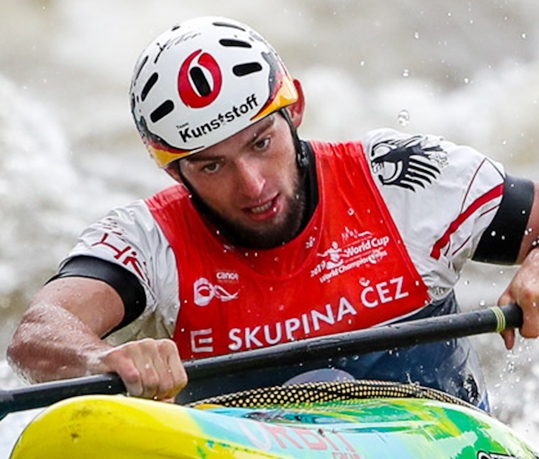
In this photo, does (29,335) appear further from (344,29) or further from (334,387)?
(344,29)

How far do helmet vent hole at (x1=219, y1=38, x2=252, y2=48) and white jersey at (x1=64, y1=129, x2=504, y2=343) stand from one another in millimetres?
366

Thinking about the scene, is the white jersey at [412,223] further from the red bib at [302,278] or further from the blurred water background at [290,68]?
the blurred water background at [290,68]

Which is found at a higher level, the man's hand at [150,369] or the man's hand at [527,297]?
the man's hand at [150,369]

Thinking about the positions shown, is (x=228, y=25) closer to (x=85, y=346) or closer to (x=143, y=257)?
(x=143, y=257)

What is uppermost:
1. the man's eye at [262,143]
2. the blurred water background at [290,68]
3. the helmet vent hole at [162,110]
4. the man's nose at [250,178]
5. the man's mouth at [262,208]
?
the helmet vent hole at [162,110]

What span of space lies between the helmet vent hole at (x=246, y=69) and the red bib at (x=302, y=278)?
270mm

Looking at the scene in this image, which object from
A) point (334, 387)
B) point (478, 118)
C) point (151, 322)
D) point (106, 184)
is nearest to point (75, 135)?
point (106, 184)

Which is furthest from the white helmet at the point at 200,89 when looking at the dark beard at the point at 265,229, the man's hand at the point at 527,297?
the man's hand at the point at 527,297

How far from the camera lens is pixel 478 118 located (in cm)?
677

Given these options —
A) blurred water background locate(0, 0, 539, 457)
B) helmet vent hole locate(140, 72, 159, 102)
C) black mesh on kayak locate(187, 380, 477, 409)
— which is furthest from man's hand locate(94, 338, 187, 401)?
blurred water background locate(0, 0, 539, 457)

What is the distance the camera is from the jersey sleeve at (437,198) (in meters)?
2.82

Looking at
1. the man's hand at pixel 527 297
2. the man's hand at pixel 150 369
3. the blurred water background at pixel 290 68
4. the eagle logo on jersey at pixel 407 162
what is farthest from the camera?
the blurred water background at pixel 290 68

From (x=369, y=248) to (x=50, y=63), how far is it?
4460mm

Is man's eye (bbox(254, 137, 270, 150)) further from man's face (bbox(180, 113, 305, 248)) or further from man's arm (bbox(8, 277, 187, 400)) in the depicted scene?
man's arm (bbox(8, 277, 187, 400))
